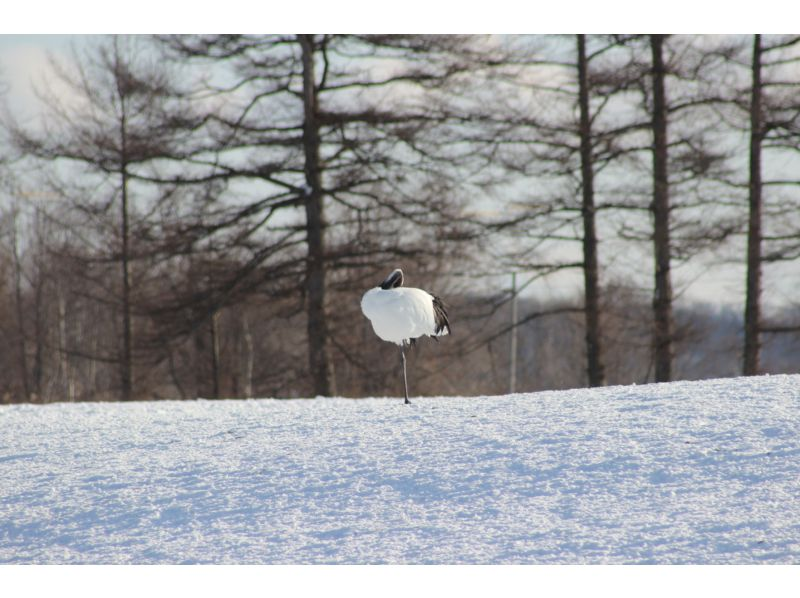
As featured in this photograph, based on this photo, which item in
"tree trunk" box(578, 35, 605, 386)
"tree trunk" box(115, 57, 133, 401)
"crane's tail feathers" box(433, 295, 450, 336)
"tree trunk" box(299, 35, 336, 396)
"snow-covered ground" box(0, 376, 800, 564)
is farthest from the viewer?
"tree trunk" box(115, 57, 133, 401)

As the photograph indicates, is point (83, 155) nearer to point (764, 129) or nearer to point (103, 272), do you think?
point (103, 272)

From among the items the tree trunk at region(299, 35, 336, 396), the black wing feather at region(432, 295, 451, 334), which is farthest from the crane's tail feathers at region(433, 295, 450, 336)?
the tree trunk at region(299, 35, 336, 396)

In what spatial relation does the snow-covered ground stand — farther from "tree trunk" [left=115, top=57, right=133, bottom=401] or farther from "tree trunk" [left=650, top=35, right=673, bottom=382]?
"tree trunk" [left=115, top=57, right=133, bottom=401]

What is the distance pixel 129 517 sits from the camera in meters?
6.09

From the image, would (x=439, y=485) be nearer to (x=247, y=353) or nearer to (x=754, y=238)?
(x=754, y=238)

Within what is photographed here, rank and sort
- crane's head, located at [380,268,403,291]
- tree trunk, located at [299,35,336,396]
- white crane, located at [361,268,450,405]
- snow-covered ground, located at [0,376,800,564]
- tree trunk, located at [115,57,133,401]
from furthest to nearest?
1. tree trunk, located at [115,57,133,401]
2. tree trunk, located at [299,35,336,396]
3. crane's head, located at [380,268,403,291]
4. white crane, located at [361,268,450,405]
5. snow-covered ground, located at [0,376,800,564]

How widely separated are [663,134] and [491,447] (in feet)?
32.6

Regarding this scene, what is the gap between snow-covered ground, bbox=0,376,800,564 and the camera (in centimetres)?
529

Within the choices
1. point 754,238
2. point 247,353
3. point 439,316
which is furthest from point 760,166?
point 247,353

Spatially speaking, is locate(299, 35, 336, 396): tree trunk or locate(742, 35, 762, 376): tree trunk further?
locate(299, 35, 336, 396): tree trunk

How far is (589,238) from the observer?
15883mm

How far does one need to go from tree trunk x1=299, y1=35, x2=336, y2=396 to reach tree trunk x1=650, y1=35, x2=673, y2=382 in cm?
555

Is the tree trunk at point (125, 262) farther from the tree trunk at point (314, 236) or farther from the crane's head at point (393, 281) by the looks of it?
the crane's head at point (393, 281)

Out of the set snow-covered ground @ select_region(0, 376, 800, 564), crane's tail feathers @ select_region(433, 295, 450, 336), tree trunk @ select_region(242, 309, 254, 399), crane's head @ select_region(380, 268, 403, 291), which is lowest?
tree trunk @ select_region(242, 309, 254, 399)
